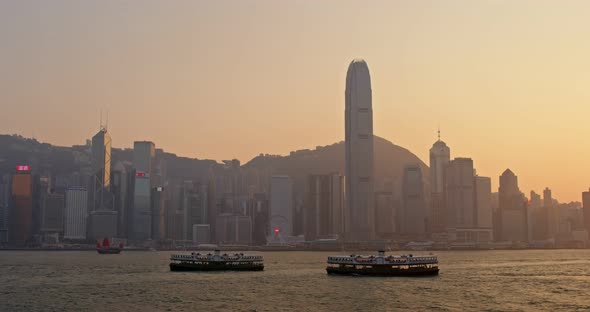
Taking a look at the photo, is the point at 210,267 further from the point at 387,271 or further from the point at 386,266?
the point at 387,271

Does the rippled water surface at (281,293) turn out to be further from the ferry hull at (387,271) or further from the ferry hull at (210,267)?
the ferry hull at (210,267)

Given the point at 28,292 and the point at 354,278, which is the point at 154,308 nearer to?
the point at 28,292

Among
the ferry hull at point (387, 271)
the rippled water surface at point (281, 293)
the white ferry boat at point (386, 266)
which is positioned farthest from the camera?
the white ferry boat at point (386, 266)

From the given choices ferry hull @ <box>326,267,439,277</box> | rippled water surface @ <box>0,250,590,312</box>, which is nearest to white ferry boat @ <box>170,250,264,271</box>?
rippled water surface @ <box>0,250,590,312</box>

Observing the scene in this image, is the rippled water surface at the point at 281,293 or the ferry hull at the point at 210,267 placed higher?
the ferry hull at the point at 210,267

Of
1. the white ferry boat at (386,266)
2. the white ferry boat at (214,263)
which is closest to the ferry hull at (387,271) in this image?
the white ferry boat at (386,266)

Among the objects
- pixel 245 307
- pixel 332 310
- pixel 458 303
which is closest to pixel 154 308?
pixel 245 307
